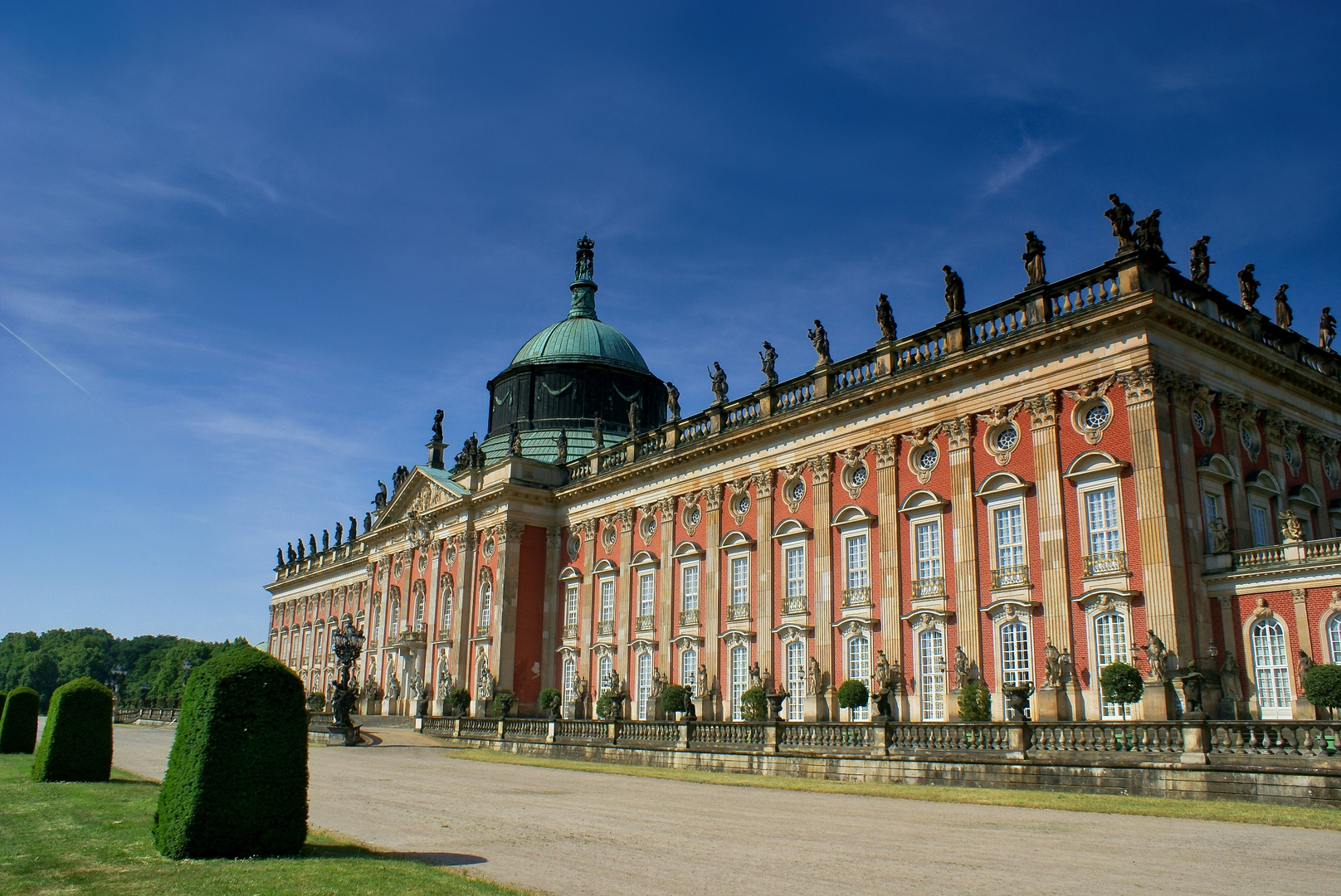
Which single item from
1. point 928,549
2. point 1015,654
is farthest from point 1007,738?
point 928,549

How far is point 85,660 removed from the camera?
142500 mm

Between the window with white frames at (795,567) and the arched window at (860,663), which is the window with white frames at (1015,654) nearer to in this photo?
the arched window at (860,663)

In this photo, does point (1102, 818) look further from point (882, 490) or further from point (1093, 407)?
point (882, 490)

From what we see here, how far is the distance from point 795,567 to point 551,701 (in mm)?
13991

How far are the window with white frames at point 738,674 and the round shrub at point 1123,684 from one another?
14974 millimetres

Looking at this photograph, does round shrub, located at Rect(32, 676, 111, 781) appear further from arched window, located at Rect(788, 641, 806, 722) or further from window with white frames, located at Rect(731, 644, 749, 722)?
window with white frames, located at Rect(731, 644, 749, 722)

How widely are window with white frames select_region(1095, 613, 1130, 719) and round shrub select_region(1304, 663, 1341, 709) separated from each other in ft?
13.9

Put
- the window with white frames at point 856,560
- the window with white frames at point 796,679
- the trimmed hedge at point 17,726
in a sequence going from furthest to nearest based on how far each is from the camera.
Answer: the window with white frames at point 796,679 → the window with white frames at point 856,560 → the trimmed hedge at point 17,726

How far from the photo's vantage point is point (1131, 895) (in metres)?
8.95

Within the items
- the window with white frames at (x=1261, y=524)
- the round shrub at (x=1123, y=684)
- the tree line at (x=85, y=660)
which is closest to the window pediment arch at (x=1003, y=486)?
the round shrub at (x=1123, y=684)

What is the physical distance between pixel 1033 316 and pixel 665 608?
19320mm

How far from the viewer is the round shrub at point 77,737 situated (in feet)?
68.8

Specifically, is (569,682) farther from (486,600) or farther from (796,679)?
(796,679)

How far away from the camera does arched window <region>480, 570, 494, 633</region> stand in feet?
160
